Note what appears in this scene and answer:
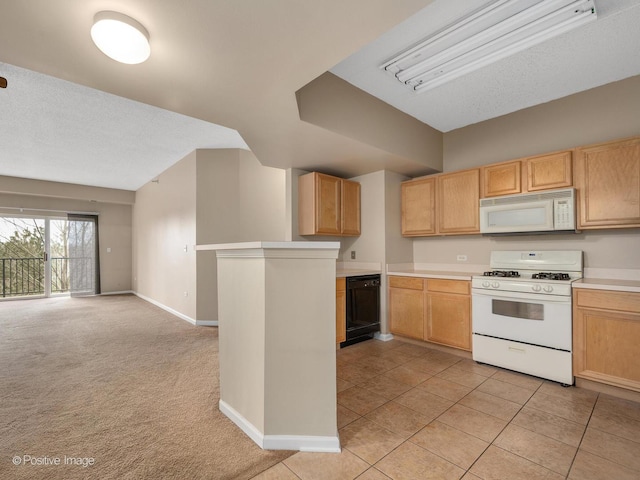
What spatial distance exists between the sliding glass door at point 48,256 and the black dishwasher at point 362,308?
772cm

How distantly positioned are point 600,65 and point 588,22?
0.86 meters

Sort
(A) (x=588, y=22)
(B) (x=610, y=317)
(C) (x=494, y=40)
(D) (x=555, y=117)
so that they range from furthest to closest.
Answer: (D) (x=555, y=117)
(B) (x=610, y=317)
(C) (x=494, y=40)
(A) (x=588, y=22)

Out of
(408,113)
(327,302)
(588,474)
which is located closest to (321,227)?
(408,113)

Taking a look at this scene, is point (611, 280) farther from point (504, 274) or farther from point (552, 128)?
point (552, 128)

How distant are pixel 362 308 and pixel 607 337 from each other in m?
2.27

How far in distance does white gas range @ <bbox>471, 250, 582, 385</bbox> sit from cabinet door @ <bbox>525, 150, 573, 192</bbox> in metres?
0.71

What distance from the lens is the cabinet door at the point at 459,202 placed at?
355 cm

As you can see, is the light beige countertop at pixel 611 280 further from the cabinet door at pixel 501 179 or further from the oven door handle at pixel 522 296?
the cabinet door at pixel 501 179

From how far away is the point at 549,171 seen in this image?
9.82 feet

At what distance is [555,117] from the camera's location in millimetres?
3195

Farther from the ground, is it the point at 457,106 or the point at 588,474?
the point at 457,106

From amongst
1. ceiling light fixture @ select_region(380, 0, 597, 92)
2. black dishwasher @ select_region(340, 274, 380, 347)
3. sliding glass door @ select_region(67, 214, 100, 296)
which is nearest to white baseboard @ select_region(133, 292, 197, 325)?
sliding glass door @ select_region(67, 214, 100, 296)

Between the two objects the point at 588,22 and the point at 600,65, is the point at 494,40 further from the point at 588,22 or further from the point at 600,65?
the point at 600,65

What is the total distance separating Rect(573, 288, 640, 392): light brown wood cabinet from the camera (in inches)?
90.4
